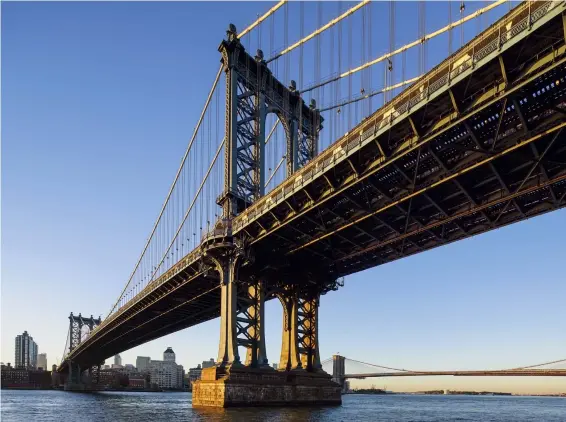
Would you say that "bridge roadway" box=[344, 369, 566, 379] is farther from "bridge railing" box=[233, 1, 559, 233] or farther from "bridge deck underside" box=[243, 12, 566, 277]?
"bridge railing" box=[233, 1, 559, 233]

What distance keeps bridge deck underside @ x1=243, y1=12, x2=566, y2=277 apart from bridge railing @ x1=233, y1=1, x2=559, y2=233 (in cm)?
52

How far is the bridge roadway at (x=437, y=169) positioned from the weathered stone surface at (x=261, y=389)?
8.86m

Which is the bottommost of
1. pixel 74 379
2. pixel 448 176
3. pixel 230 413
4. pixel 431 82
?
pixel 74 379

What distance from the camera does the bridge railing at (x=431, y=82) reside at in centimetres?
2316

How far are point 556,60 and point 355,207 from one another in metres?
19.1

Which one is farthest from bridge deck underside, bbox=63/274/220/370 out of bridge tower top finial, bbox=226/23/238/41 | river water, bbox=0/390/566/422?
bridge tower top finial, bbox=226/23/238/41

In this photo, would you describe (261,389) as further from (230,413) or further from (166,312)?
(166,312)

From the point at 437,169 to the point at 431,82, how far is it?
7199mm

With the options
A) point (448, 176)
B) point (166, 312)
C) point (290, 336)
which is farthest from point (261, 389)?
point (166, 312)

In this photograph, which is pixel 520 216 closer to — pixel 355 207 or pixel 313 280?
pixel 355 207

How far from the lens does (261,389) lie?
4666 cm

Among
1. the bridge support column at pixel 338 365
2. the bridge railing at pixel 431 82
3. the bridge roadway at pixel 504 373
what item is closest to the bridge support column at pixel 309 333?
the bridge railing at pixel 431 82

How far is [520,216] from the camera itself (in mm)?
38312

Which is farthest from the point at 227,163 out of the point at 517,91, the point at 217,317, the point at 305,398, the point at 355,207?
the point at 217,317
